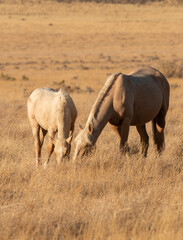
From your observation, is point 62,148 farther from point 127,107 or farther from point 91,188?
point 127,107

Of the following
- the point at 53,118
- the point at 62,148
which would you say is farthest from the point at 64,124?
the point at 62,148

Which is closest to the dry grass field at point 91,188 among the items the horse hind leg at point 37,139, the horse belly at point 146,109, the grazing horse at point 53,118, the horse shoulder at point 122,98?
the horse hind leg at point 37,139

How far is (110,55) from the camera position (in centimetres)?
4425

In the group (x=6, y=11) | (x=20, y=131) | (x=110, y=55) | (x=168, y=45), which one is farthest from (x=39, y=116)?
(x=6, y=11)

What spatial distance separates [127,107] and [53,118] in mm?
1213

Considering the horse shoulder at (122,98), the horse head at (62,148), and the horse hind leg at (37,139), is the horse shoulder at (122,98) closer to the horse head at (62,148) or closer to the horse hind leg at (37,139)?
the horse head at (62,148)

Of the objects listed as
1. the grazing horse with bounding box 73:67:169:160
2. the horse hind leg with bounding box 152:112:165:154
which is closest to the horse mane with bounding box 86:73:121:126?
the grazing horse with bounding box 73:67:169:160

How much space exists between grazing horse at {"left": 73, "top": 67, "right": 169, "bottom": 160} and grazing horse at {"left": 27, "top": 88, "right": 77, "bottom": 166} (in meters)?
0.34

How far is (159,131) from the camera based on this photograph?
925 centimetres

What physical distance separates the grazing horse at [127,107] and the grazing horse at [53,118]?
34cm

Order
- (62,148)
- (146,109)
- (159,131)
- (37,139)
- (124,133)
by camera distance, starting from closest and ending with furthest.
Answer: (62,148) < (124,133) < (146,109) < (37,139) < (159,131)

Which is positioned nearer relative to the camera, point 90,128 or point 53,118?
point 90,128

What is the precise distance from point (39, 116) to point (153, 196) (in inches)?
123

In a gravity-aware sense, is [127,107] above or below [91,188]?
above
